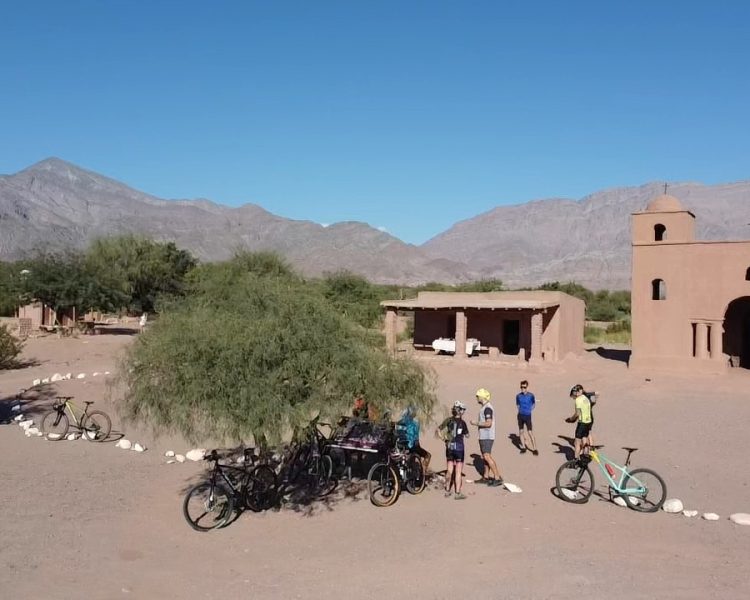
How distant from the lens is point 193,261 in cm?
5753

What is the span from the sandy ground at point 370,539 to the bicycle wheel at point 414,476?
0.18 meters

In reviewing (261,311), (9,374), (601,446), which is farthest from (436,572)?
(9,374)

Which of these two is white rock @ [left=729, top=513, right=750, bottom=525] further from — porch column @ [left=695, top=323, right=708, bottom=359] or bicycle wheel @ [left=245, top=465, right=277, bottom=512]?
porch column @ [left=695, top=323, right=708, bottom=359]

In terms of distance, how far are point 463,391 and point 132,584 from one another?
15341mm

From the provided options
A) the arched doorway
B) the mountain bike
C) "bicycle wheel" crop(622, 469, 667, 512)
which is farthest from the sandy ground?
the arched doorway

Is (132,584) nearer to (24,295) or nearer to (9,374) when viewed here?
(9,374)

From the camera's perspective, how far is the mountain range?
396 ft

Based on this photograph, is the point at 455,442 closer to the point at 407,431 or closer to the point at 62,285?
the point at 407,431

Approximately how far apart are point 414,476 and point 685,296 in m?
18.6

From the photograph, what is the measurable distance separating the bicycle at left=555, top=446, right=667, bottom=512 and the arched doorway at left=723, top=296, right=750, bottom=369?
1925cm

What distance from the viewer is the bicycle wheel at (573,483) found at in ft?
32.4

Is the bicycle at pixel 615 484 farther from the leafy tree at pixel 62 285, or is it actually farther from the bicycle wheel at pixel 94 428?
the leafy tree at pixel 62 285

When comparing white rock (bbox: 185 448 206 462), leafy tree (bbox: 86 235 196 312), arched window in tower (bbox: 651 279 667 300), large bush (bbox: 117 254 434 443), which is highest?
leafy tree (bbox: 86 235 196 312)

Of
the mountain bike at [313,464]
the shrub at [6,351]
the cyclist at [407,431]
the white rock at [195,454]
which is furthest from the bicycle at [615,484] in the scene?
the shrub at [6,351]
